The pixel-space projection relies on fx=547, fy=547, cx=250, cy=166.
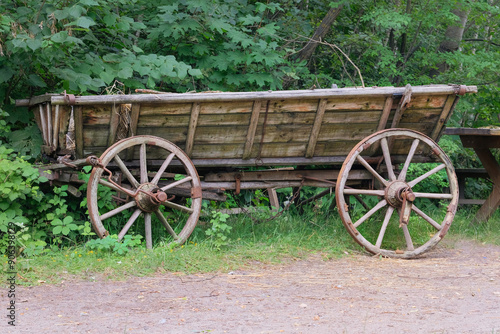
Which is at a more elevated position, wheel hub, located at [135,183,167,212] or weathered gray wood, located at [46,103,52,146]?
weathered gray wood, located at [46,103,52,146]

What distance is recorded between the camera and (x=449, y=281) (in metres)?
4.56

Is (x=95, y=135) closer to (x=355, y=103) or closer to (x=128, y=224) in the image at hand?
(x=128, y=224)

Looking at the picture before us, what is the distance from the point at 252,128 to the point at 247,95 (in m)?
0.38

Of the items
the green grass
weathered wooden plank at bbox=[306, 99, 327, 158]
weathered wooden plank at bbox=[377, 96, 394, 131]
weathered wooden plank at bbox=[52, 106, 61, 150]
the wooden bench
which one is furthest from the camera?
the wooden bench

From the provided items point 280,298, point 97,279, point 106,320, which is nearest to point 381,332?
point 280,298

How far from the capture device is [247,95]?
195 inches

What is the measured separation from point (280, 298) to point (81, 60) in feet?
11.2

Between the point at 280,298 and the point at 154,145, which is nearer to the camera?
the point at 280,298

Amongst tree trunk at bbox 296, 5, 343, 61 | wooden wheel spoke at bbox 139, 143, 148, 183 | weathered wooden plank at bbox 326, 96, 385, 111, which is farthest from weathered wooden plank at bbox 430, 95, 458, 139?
wooden wheel spoke at bbox 139, 143, 148, 183

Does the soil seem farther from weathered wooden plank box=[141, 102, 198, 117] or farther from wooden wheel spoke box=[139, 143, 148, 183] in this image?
weathered wooden plank box=[141, 102, 198, 117]

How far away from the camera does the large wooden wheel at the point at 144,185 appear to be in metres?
4.76

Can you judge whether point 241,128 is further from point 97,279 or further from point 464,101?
point 464,101

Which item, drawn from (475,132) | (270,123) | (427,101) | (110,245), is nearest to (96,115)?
(110,245)

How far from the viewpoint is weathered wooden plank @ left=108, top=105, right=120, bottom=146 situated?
4789 mm
